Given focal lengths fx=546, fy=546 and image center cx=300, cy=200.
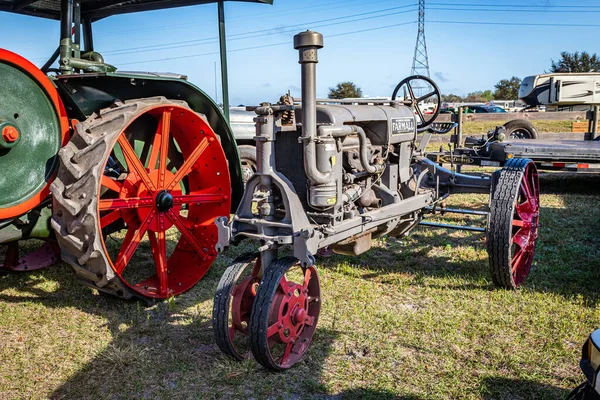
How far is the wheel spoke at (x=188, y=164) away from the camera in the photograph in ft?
12.8

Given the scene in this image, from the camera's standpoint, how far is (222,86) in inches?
180

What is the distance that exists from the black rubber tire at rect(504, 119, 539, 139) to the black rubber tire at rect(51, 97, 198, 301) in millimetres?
10892

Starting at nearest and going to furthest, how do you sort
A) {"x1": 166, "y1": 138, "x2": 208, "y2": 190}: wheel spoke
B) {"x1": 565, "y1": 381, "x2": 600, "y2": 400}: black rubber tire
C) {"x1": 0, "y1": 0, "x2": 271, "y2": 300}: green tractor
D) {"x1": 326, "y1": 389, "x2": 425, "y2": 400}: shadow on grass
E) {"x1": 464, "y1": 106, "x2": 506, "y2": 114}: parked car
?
1. {"x1": 565, "y1": 381, "x2": 600, "y2": 400}: black rubber tire
2. {"x1": 326, "y1": 389, "x2": 425, "y2": 400}: shadow on grass
3. {"x1": 0, "y1": 0, "x2": 271, "y2": 300}: green tractor
4. {"x1": 166, "y1": 138, "x2": 208, "y2": 190}: wheel spoke
5. {"x1": 464, "y1": 106, "x2": 506, "y2": 114}: parked car

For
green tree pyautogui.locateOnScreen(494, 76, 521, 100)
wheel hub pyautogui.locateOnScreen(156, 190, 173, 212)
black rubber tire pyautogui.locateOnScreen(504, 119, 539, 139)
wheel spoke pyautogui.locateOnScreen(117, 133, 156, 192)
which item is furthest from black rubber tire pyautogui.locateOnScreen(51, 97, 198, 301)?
green tree pyautogui.locateOnScreen(494, 76, 521, 100)

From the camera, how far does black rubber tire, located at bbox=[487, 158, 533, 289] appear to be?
13.1ft

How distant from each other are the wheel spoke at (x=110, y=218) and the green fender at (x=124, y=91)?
2.16ft

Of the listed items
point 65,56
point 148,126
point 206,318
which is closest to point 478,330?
point 206,318

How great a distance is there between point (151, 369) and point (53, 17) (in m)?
2.84

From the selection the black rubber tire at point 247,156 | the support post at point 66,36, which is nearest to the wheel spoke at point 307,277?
the support post at point 66,36

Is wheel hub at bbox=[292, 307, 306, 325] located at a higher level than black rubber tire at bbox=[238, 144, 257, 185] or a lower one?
lower

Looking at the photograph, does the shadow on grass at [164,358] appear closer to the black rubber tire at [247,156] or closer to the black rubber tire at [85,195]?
the black rubber tire at [85,195]

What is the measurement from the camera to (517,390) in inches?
110

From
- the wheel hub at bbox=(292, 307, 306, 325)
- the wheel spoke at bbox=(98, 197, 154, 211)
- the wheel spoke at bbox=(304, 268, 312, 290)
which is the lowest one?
the wheel hub at bbox=(292, 307, 306, 325)

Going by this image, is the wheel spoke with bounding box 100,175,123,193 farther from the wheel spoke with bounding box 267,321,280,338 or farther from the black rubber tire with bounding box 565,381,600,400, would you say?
the black rubber tire with bounding box 565,381,600,400
